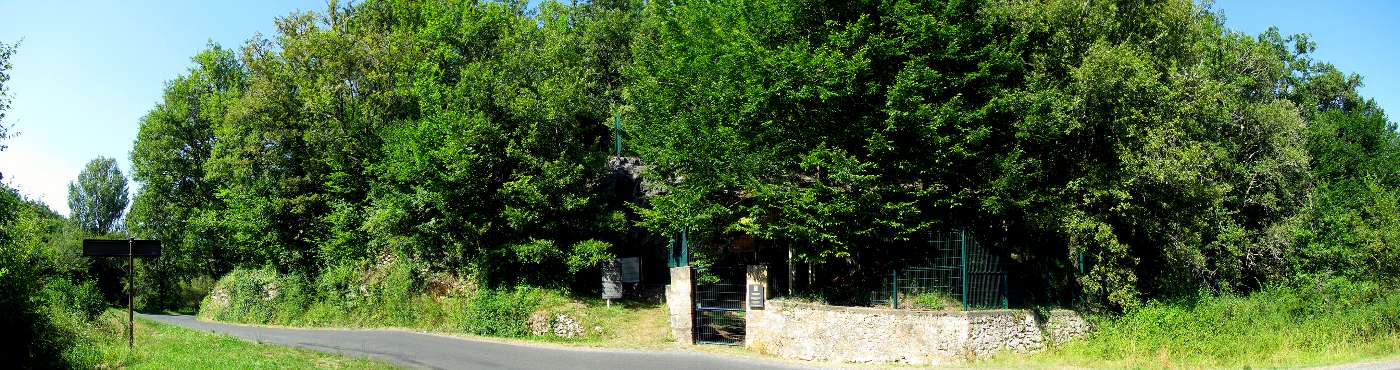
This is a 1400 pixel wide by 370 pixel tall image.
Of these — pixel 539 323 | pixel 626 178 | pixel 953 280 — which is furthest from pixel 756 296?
pixel 626 178

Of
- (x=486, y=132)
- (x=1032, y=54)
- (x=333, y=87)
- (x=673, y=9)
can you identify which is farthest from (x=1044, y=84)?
(x=333, y=87)

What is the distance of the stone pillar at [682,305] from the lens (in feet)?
70.0

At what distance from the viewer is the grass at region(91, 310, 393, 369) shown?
51.6 ft

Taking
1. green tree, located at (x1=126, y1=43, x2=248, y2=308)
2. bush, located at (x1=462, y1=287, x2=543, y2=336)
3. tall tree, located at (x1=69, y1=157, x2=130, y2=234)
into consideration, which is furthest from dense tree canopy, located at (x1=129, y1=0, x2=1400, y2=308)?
tall tree, located at (x1=69, y1=157, x2=130, y2=234)

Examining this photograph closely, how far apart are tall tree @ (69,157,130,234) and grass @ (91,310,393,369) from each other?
66330 mm

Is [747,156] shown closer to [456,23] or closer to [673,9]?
[673,9]

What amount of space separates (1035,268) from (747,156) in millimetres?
7165

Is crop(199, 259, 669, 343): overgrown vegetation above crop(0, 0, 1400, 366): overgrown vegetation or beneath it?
beneath

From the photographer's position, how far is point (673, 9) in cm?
2659

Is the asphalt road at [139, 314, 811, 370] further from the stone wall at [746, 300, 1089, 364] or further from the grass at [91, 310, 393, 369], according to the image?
the grass at [91, 310, 393, 369]

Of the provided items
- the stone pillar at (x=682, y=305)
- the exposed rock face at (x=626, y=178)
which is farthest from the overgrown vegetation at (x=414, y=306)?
the exposed rock face at (x=626, y=178)

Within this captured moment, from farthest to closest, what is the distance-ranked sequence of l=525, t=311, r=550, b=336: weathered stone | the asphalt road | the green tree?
1. the green tree
2. l=525, t=311, r=550, b=336: weathered stone
3. the asphalt road

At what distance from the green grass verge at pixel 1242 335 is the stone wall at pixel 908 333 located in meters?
0.38

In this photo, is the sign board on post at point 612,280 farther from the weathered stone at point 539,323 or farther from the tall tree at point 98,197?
the tall tree at point 98,197
